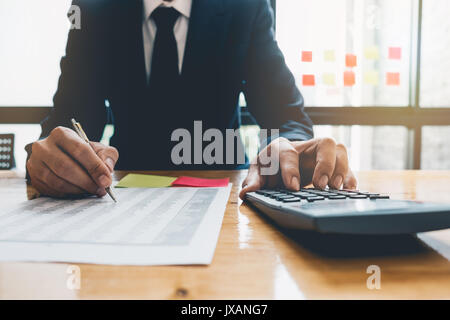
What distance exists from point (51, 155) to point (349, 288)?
0.46 metres

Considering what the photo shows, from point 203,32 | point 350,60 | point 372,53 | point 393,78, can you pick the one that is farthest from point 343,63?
point 203,32

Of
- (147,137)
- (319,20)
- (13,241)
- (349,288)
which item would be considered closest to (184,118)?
(147,137)

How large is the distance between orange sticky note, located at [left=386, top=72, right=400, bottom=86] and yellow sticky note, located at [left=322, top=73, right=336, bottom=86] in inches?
14.8

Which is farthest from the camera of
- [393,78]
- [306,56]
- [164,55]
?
[393,78]

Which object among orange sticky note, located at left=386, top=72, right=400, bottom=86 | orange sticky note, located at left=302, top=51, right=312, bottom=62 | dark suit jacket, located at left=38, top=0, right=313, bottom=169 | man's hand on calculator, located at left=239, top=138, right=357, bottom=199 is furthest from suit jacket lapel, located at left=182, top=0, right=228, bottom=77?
orange sticky note, located at left=386, top=72, right=400, bottom=86

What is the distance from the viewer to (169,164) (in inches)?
41.7

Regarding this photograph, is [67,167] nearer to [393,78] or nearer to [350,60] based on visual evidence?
[350,60]

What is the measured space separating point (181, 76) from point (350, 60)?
4.48 feet

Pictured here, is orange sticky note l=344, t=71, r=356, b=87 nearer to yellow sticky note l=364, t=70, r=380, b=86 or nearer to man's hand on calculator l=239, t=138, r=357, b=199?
yellow sticky note l=364, t=70, r=380, b=86

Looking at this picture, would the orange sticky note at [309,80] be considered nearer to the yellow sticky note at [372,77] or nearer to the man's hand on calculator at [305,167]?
the yellow sticky note at [372,77]

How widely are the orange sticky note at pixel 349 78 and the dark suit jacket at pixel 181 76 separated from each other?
3.39ft

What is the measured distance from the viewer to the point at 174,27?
104 cm

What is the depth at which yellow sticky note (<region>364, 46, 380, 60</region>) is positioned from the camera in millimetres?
1972

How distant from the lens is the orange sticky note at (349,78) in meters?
1.96
